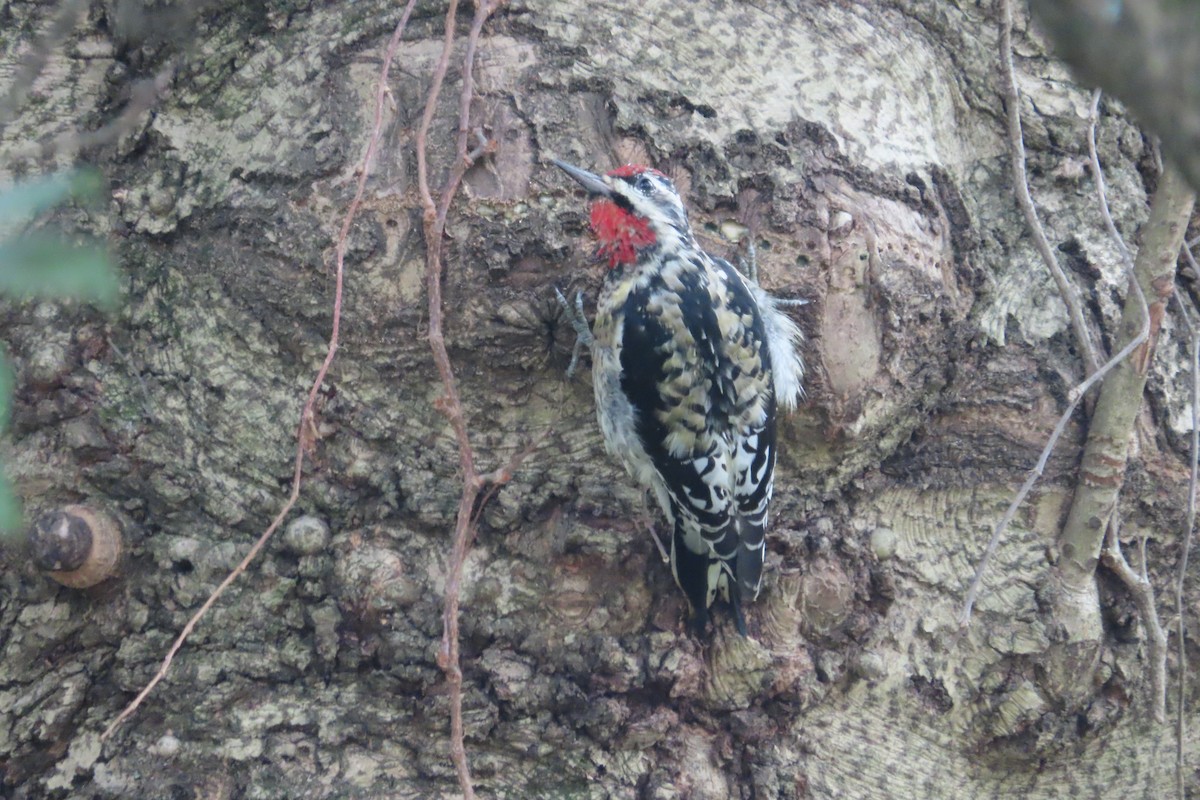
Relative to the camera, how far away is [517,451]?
2576 mm

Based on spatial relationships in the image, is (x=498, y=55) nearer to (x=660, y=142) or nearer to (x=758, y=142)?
(x=660, y=142)

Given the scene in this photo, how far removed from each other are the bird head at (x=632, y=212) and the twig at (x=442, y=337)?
0.27 metres

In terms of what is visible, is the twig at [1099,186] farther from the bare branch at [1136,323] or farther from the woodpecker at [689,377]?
the woodpecker at [689,377]

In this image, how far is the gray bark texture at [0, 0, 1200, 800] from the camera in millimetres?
2434

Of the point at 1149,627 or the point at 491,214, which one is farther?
the point at 1149,627

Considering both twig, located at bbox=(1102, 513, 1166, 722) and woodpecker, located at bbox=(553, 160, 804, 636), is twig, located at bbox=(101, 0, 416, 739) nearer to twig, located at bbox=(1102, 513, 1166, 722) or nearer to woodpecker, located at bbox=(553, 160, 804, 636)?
woodpecker, located at bbox=(553, 160, 804, 636)

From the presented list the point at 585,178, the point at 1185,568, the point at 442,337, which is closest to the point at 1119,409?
the point at 1185,568

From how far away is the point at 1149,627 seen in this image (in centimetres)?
268

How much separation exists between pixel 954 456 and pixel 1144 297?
611 millimetres

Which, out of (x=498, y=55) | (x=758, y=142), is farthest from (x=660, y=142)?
(x=498, y=55)

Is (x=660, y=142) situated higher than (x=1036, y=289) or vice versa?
(x=660, y=142)

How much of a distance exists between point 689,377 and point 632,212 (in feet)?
1.64

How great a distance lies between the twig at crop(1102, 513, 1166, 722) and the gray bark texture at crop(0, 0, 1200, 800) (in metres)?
0.04

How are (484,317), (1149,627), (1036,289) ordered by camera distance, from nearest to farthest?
(484,317) → (1149,627) → (1036,289)
